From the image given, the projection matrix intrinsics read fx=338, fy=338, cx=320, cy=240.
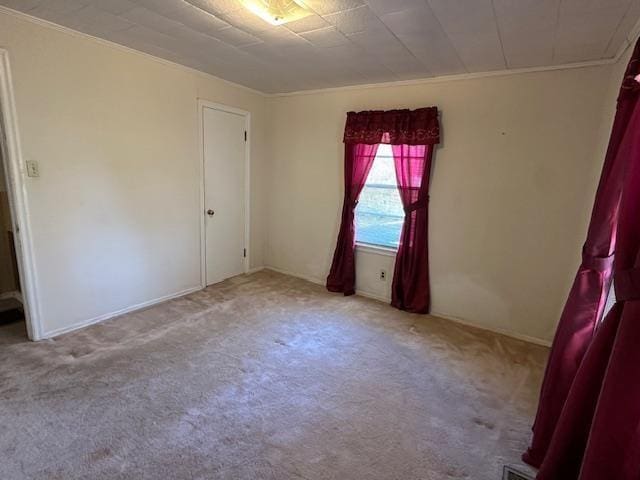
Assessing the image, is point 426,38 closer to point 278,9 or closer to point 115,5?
point 278,9

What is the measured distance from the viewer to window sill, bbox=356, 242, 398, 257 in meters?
3.70

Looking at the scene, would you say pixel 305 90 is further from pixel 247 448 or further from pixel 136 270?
pixel 247 448

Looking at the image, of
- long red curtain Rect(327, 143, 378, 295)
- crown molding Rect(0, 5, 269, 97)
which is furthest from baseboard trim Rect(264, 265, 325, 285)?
crown molding Rect(0, 5, 269, 97)

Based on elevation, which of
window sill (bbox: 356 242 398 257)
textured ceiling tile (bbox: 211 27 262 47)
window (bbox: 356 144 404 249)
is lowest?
window sill (bbox: 356 242 398 257)

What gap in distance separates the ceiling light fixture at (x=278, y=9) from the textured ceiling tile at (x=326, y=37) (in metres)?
0.24

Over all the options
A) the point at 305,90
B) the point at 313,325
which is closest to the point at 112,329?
the point at 313,325

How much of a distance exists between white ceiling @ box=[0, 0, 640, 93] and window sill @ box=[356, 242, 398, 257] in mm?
1747

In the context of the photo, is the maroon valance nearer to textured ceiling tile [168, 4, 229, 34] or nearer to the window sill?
the window sill

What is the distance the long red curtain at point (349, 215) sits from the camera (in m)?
3.66

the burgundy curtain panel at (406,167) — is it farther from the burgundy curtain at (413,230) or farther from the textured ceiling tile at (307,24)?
the textured ceiling tile at (307,24)

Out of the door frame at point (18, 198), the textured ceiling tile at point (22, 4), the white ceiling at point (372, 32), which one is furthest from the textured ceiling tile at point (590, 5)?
the door frame at point (18, 198)

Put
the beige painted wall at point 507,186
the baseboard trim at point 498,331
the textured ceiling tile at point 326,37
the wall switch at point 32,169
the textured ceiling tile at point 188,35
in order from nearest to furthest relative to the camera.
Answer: the textured ceiling tile at point 326,37 < the textured ceiling tile at point 188,35 < the wall switch at point 32,169 < the beige painted wall at point 507,186 < the baseboard trim at point 498,331

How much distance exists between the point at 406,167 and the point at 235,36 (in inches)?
75.2

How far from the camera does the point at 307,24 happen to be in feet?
7.04
